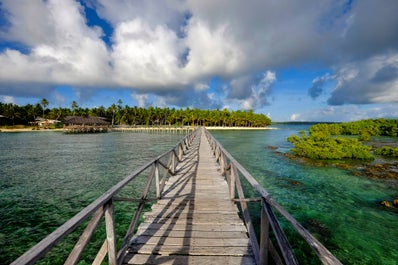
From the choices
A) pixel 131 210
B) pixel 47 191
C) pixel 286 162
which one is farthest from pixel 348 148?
pixel 47 191

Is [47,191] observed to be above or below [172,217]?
below

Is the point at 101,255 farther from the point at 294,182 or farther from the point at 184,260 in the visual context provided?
the point at 294,182

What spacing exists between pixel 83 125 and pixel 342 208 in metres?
70.4

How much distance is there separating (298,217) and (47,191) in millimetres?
12368

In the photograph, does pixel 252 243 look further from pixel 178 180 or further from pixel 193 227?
pixel 178 180

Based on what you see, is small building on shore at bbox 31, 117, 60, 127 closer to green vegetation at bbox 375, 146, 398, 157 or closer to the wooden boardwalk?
the wooden boardwalk

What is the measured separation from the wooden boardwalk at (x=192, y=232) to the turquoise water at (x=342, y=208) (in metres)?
3.79

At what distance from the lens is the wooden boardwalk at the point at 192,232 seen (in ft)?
11.0

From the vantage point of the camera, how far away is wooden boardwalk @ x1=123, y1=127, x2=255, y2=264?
11.0ft

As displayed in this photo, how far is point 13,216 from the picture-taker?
327 inches

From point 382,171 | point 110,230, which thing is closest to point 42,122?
point 110,230

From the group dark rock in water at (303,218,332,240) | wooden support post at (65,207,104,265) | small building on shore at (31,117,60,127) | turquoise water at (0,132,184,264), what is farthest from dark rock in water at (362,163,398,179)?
small building on shore at (31,117,60,127)

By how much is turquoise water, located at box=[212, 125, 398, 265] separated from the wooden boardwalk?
12.4 ft

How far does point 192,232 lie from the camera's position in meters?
4.08
